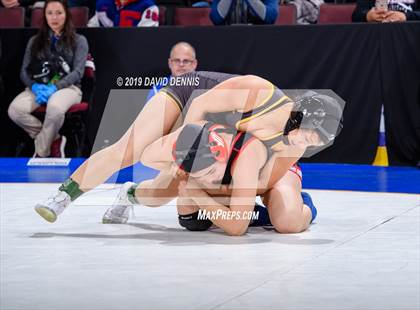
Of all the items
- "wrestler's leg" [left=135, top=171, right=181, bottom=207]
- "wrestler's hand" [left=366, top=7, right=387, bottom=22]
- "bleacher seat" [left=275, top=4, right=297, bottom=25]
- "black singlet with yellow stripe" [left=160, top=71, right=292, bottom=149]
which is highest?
"black singlet with yellow stripe" [left=160, top=71, right=292, bottom=149]

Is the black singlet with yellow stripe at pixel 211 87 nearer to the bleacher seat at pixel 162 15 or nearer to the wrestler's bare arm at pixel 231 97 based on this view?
the wrestler's bare arm at pixel 231 97

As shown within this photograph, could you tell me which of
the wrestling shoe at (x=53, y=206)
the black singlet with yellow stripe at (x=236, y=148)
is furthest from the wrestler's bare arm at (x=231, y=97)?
the wrestling shoe at (x=53, y=206)

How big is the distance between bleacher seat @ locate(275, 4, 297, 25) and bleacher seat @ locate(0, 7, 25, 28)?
246 centimetres

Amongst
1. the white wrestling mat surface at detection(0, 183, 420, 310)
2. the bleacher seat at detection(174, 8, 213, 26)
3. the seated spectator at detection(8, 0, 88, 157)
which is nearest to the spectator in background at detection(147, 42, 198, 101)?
the seated spectator at detection(8, 0, 88, 157)

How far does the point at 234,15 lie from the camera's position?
8078 millimetres

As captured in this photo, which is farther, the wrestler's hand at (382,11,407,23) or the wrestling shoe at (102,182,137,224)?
the wrestler's hand at (382,11,407,23)

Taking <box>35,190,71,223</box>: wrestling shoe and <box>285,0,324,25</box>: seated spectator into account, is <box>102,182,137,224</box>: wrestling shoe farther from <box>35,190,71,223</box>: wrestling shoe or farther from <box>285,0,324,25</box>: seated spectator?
<box>285,0,324,25</box>: seated spectator

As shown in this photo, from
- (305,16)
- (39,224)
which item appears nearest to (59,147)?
(305,16)

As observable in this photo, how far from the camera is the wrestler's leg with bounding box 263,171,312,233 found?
4.75 meters

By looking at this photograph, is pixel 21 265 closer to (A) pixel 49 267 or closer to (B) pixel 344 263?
(A) pixel 49 267

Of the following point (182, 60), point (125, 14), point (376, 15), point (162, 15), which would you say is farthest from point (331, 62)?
point (125, 14)

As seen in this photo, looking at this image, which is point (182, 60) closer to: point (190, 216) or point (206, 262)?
point (190, 216)

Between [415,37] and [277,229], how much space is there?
316cm

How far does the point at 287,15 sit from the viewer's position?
27.4 ft
